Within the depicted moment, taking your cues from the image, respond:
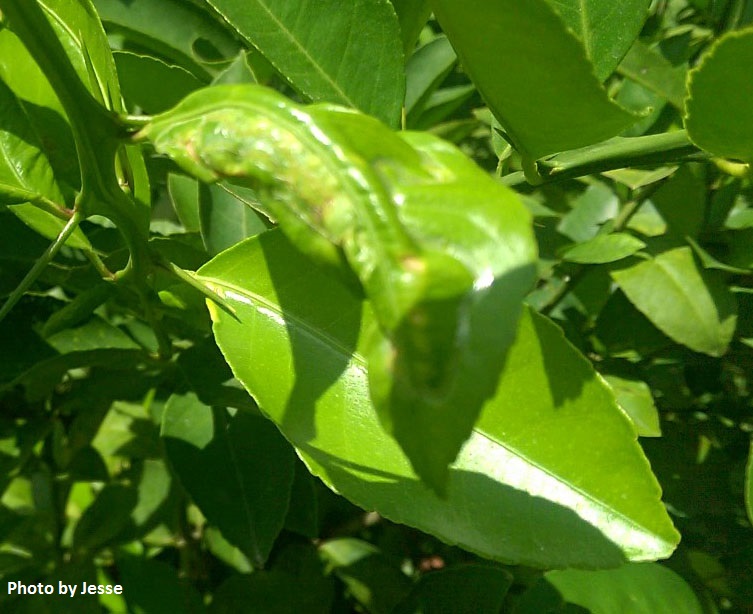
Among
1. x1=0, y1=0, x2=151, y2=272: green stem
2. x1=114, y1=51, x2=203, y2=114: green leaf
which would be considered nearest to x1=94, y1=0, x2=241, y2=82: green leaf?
x1=114, y1=51, x2=203, y2=114: green leaf

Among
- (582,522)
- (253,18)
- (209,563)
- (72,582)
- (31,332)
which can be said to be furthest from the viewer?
(209,563)

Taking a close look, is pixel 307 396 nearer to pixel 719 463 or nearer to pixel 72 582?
pixel 719 463

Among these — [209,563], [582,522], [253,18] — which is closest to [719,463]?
[582,522]

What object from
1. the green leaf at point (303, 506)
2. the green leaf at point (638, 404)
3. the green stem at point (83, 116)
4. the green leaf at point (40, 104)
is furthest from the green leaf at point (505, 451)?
the green leaf at point (303, 506)

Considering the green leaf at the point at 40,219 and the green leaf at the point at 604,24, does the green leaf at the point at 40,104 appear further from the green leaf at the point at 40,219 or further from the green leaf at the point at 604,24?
the green leaf at the point at 604,24

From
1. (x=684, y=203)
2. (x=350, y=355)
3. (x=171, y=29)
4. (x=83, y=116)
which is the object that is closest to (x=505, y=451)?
(x=350, y=355)

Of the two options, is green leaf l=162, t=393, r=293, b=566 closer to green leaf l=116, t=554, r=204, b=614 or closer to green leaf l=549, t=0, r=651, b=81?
green leaf l=116, t=554, r=204, b=614
